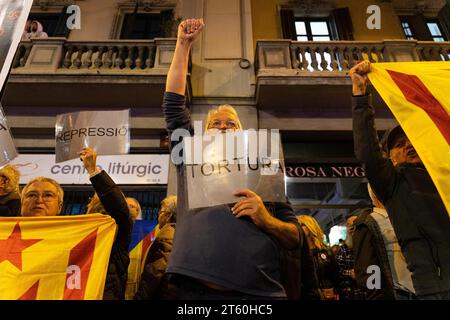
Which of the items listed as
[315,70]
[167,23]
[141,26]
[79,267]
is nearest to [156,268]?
[79,267]

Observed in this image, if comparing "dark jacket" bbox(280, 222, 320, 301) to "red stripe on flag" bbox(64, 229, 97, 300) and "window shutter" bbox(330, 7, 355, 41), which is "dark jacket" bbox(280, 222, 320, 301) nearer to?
"red stripe on flag" bbox(64, 229, 97, 300)

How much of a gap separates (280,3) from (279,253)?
9.12 metres

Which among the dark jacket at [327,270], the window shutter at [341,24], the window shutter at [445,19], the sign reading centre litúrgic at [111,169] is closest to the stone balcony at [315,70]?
the window shutter at [341,24]

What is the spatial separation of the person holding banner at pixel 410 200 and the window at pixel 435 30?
8.63m

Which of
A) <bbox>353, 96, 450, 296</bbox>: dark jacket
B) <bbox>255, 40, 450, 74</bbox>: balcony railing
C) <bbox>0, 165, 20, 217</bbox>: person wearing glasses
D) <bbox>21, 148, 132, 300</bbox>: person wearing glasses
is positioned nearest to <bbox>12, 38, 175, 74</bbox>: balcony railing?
<bbox>255, 40, 450, 74</bbox>: balcony railing

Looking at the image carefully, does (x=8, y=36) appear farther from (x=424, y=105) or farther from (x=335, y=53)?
(x=335, y=53)

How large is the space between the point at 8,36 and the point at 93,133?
0.93m

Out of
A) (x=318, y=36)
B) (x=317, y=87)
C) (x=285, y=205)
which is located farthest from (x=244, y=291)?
(x=318, y=36)

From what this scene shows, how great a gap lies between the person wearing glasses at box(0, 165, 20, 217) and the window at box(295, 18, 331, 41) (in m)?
7.67

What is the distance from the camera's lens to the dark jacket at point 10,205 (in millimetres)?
2869

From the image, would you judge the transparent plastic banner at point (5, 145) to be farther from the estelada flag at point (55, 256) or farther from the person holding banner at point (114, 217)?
the estelada flag at point (55, 256)

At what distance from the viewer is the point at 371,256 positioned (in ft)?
7.00

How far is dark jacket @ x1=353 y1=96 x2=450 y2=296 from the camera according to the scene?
5.24 ft
